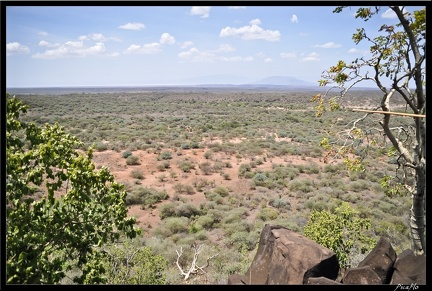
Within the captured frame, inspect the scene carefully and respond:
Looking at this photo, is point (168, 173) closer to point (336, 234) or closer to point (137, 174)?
point (137, 174)

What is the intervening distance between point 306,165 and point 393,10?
18.2m

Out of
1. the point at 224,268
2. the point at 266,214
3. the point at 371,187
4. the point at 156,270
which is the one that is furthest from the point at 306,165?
the point at 156,270

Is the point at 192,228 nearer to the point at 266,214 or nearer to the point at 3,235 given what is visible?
the point at 266,214

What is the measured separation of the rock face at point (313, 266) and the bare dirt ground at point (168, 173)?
7927 millimetres

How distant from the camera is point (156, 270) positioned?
8523 millimetres

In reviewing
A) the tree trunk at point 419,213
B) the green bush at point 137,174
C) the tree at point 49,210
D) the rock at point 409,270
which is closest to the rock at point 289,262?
the rock at point 409,270

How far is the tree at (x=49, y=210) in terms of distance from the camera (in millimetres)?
6004

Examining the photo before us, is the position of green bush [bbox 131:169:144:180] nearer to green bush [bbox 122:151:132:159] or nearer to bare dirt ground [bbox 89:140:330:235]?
bare dirt ground [bbox 89:140:330:235]

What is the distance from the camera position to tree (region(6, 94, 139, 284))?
6004 millimetres

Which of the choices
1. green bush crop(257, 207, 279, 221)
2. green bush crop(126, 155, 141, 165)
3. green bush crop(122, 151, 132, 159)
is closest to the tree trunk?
green bush crop(257, 207, 279, 221)

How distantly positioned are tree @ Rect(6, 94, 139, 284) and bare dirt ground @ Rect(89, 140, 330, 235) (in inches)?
310

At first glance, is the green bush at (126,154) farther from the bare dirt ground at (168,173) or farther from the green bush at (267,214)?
the green bush at (267,214)

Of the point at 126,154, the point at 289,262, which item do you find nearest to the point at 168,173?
the point at 126,154

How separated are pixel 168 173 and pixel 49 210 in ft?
52.8
